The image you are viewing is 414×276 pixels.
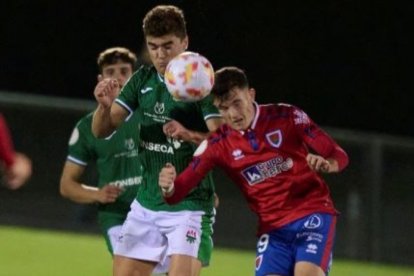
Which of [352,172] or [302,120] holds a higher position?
[302,120]

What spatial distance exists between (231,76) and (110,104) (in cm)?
73

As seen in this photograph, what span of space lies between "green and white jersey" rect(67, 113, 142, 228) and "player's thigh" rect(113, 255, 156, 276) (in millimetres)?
1091

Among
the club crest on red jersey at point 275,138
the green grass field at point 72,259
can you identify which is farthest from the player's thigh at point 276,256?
the green grass field at point 72,259

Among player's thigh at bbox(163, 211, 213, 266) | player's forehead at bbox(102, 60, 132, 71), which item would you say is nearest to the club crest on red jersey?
player's thigh at bbox(163, 211, 213, 266)

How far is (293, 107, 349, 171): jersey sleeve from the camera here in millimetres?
6918

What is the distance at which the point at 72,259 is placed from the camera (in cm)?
1123

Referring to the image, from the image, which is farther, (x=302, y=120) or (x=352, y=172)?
(x=352, y=172)

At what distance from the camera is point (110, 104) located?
7.04 m

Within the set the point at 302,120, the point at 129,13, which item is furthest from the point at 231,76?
the point at 129,13

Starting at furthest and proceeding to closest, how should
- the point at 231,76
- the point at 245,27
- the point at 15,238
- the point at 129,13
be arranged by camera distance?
1. the point at 129,13
2. the point at 245,27
3. the point at 15,238
4. the point at 231,76

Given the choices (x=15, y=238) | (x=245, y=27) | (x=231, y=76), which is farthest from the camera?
(x=245, y=27)

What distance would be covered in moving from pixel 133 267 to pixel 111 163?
59.5 inches

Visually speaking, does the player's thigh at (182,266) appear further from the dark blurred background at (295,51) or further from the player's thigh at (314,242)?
the dark blurred background at (295,51)

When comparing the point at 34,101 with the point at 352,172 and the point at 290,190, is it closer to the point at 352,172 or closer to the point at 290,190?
the point at 352,172
